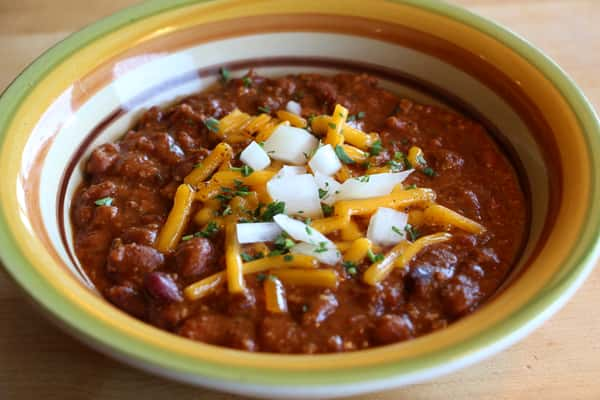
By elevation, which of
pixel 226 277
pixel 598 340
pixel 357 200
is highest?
pixel 357 200

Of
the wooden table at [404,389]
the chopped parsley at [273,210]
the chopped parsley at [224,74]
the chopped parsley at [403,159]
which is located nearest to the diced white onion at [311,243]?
the chopped parsley at [273,210]

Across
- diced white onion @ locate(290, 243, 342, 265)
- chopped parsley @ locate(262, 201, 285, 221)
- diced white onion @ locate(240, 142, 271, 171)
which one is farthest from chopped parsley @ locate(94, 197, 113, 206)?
diced white onion @ locate(290, 243, 342, 265)

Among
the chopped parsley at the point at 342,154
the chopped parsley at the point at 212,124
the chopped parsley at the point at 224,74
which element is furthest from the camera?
the chopped parsley at the point at 224,74

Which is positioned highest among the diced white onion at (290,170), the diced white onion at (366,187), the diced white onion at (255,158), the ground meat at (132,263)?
the diced white onion at (255,158)

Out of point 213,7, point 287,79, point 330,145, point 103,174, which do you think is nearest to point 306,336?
point 330,145

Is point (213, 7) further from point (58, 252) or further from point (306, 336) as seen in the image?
point (306, 336)

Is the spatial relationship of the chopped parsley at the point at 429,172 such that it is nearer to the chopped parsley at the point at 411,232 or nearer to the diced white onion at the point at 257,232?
the chopped parsley at the point at 411,232
